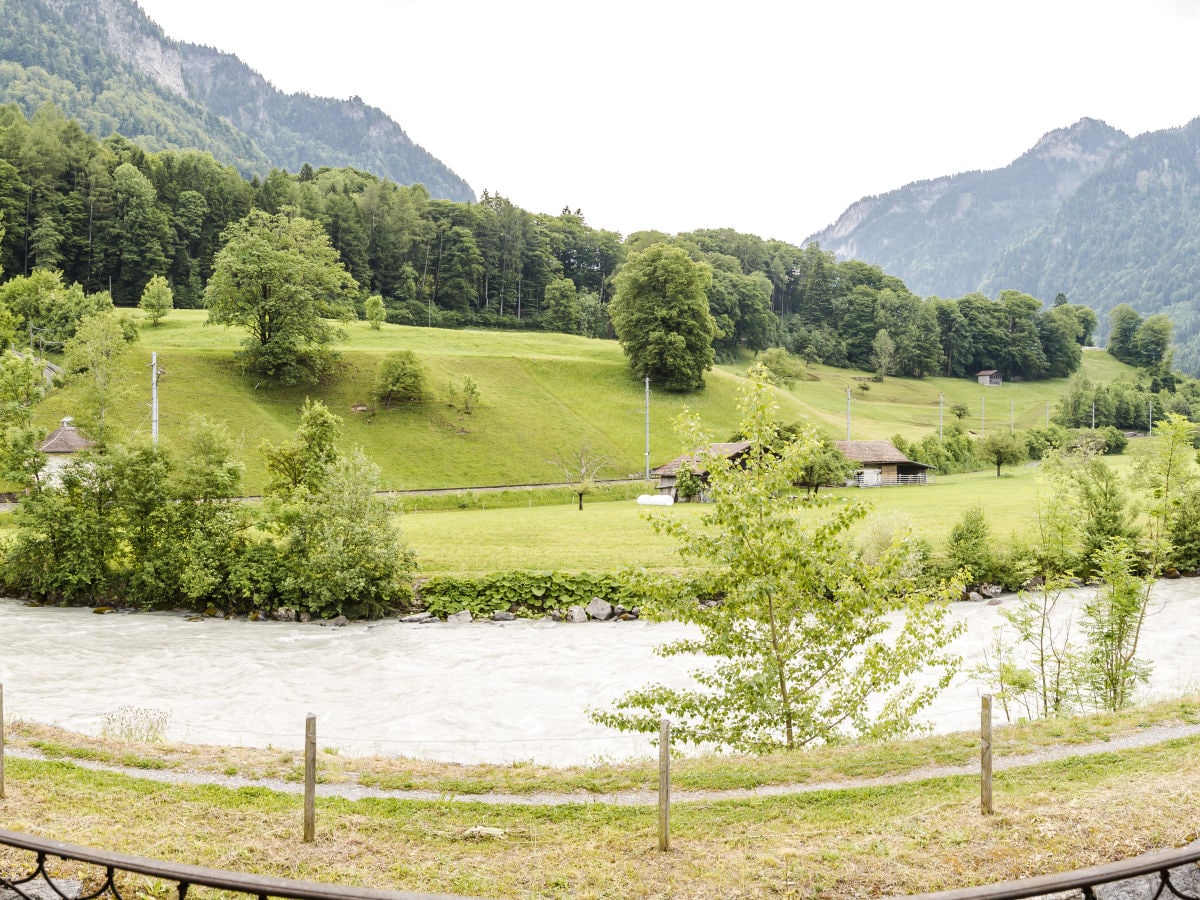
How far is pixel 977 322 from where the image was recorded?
14975 centimetres

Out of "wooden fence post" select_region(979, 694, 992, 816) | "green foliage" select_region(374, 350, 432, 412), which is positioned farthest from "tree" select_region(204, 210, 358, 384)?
"wooden fence post" select_region(979, 694, 992, 816)

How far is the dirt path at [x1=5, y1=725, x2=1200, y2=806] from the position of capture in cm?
1020

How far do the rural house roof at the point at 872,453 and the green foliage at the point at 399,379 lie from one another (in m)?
35.6

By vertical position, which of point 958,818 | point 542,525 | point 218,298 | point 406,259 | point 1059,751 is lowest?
point 542,525

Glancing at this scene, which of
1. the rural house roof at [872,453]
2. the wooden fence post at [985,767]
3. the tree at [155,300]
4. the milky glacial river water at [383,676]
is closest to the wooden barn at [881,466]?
the rural house roof at [872,453]

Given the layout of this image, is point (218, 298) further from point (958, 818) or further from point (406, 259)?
point (958, 818)

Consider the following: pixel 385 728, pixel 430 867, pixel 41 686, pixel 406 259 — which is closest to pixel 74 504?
pixel 41 686

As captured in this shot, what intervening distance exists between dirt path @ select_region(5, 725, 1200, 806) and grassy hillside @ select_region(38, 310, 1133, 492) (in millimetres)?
40355

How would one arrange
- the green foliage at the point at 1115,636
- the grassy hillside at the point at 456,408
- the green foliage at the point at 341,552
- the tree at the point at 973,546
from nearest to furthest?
the green foliage at the point at 1115,636, the green foliage at the point at 341,552, the tree at the point at 973,546, the grassy hillside at the point at 456,408

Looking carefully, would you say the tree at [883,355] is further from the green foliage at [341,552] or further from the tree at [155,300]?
the green foliage at [341,552]

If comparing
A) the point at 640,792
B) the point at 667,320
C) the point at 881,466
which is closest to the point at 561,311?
the point at 667,320

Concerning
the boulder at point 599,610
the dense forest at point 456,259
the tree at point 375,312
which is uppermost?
the dense forest at point 456,259

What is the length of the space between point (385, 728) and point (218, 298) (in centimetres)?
5606

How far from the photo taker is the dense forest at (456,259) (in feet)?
300
